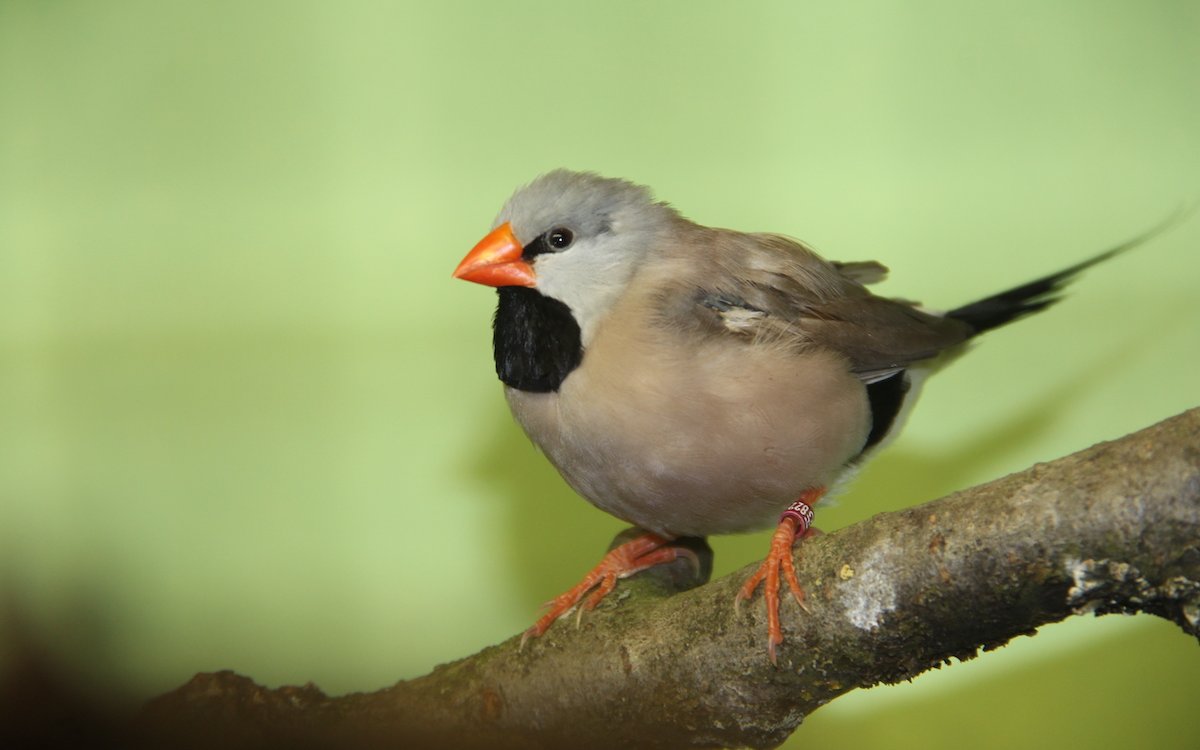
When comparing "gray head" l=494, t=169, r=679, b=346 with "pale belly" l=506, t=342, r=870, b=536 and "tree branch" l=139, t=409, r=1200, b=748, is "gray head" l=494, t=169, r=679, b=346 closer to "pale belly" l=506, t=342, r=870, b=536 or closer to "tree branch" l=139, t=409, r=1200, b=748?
"pale belly" l=506, t=342, r=870, b=536

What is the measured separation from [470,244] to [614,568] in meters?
0.99

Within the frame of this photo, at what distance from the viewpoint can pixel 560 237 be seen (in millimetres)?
2139

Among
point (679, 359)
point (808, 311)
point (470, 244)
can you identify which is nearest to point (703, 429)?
point (679, 359)

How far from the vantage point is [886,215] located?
111 inches

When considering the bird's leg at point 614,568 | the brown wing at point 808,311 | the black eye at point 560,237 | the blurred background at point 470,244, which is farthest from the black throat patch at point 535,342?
the blurred background at point 470,244

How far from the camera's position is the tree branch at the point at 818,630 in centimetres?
116

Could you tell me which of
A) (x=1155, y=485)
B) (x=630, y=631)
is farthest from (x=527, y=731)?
(x=1155, y=485)

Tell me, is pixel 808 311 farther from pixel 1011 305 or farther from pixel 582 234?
pixel 1011 305

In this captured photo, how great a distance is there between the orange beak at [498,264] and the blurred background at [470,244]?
696mm

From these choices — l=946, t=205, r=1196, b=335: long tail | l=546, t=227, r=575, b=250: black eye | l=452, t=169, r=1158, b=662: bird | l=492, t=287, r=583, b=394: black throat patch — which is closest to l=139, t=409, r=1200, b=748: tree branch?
l=452, t=169, r=1158, b=662: bird

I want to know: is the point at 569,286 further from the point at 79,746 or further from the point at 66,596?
the point at 79,746

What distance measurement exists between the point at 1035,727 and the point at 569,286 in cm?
168

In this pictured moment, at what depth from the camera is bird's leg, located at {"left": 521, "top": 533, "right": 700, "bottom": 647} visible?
208 centimetres

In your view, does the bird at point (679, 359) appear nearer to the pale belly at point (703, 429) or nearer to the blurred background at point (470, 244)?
the pale belly at point (703, 429)
